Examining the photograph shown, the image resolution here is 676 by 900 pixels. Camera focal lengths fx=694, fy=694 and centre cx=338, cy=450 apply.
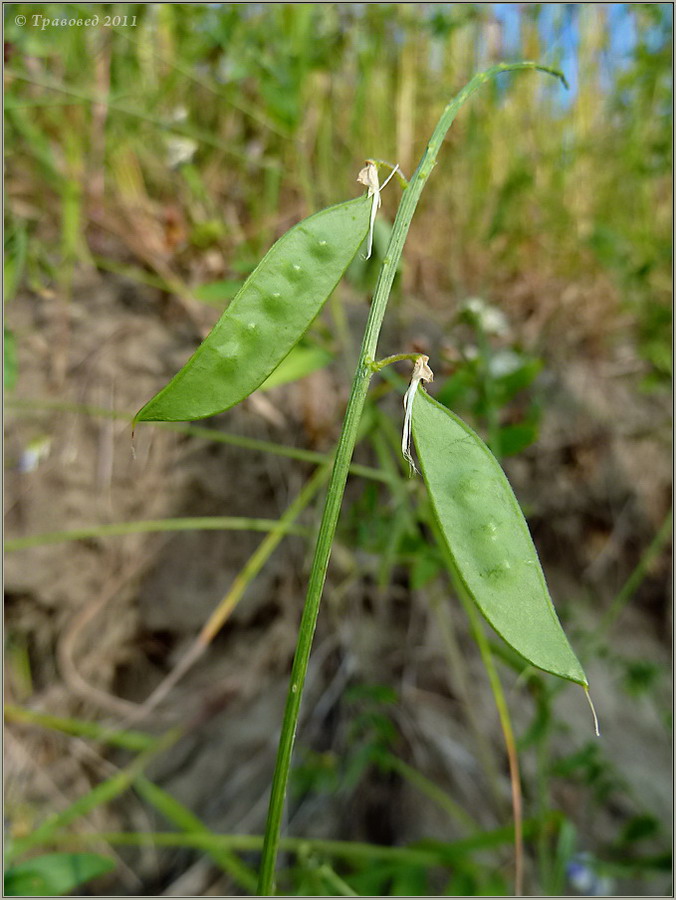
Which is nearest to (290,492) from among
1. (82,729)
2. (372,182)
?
(82,729)

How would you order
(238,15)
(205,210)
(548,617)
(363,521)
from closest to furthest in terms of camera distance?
(548,617) → (363,521) → (238,15) → (205,210)

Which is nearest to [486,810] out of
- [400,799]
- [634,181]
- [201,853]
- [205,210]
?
[400,799]

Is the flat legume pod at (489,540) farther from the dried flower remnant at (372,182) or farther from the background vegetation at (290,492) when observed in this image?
the background vegetation at (290,492)

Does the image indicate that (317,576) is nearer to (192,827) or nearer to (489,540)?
(489,540)

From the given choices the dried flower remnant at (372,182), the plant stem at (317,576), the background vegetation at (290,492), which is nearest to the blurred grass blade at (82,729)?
the background vegetation at (290,492)

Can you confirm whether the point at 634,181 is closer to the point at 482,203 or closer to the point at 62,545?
the point at 482,203

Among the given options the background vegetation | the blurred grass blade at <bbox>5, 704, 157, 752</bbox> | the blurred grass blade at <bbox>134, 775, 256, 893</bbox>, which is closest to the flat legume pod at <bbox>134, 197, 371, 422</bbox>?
the background vegetation
